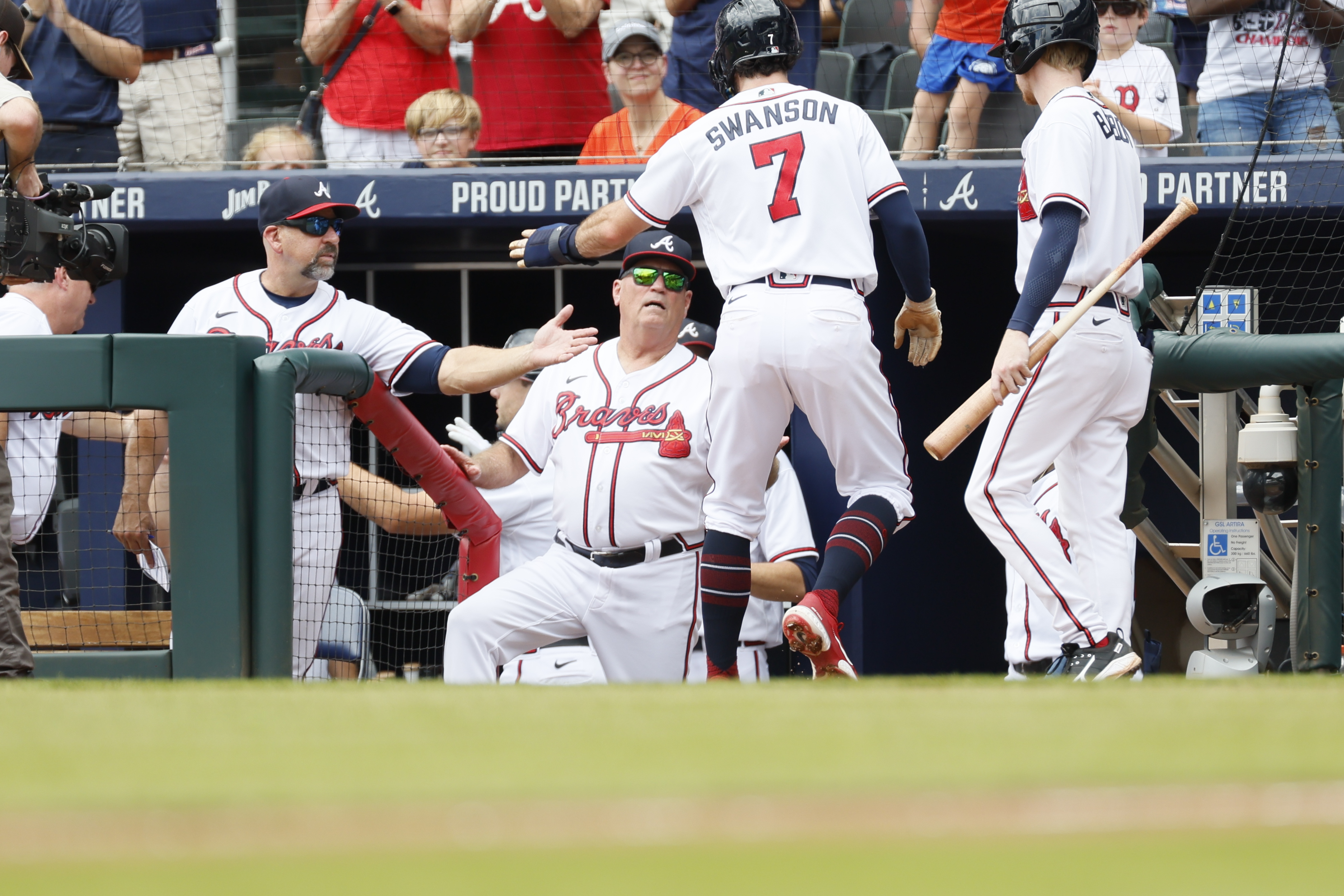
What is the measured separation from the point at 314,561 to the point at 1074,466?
2.27 m

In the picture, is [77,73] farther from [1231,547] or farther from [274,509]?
[1231,547]

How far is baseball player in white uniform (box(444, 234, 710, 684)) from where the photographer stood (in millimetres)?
4664

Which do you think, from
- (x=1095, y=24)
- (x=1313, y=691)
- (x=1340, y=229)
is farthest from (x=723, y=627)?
(x=1340, y=229)

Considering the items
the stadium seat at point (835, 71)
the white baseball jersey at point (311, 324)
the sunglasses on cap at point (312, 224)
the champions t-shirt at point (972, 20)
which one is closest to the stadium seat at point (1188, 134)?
the champions t-shirt at point (972, 20)

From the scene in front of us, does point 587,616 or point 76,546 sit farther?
point 76,546

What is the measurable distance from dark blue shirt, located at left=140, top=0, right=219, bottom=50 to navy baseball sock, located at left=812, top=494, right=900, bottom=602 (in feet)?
15.3

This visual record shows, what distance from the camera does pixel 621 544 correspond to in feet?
15.4

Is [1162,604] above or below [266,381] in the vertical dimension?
below

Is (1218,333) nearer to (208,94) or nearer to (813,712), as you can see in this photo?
(813,712)

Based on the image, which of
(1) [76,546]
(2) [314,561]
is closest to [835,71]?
(2) [314,561]

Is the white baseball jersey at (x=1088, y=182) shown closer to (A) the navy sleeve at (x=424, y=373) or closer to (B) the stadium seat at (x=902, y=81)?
(A) the navy sleeve at (x=424, y=373)

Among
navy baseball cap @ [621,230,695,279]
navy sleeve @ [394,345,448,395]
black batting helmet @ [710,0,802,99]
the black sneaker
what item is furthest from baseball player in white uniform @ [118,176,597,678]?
the black sneaker

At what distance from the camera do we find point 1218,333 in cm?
454

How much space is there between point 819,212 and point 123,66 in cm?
423
